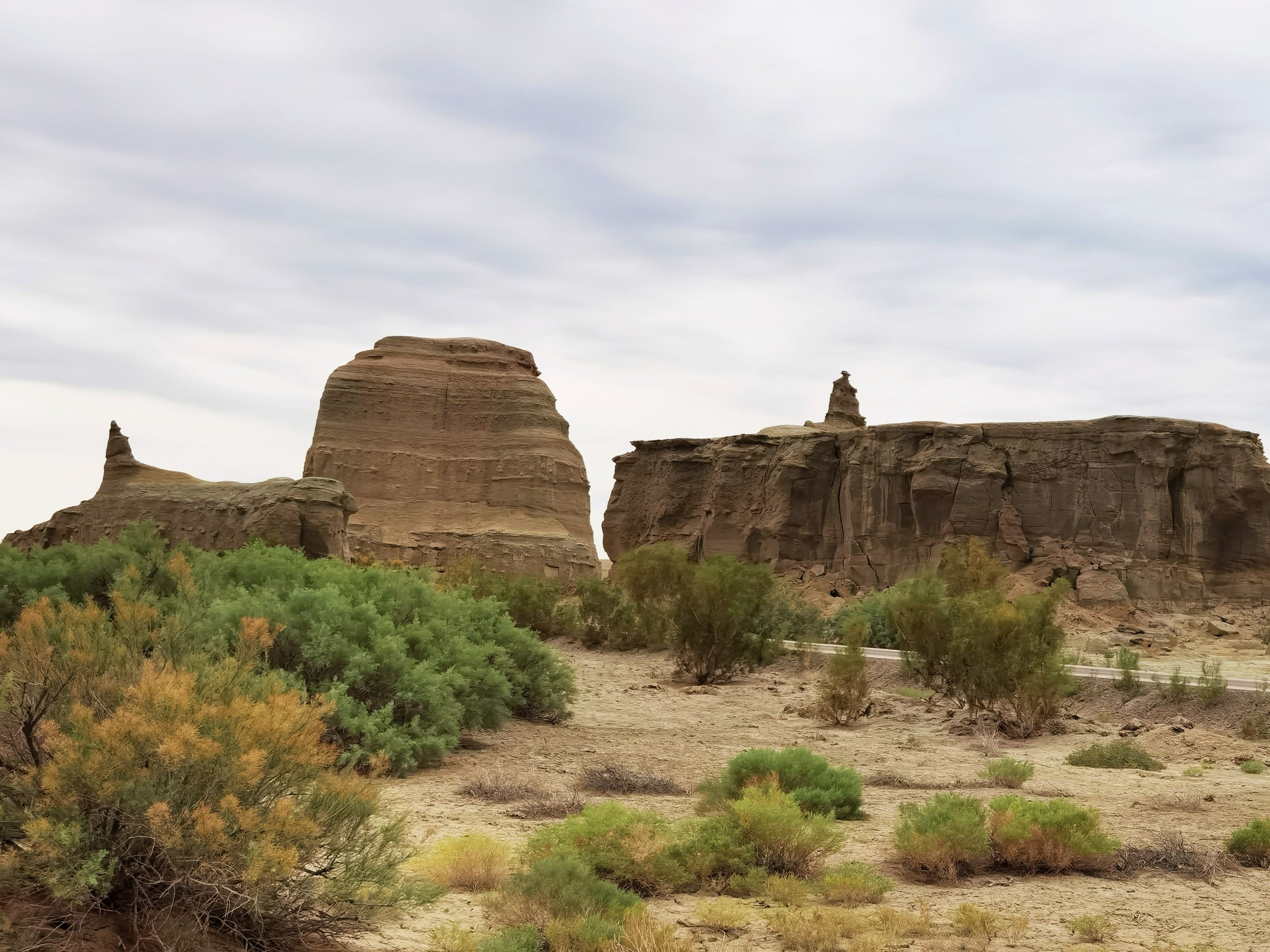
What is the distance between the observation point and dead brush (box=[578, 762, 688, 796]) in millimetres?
12680

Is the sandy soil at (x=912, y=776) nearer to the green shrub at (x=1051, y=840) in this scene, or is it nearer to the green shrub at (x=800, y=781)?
the green shrub at (x=1051, y=840)

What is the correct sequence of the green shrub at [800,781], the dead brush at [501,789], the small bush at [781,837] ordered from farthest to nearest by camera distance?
the dead brush at [501,789] → the green shrub at [800,781] → the small bush at [781,837]

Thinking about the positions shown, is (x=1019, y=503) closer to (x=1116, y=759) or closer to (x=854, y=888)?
(x=1116, y=759)

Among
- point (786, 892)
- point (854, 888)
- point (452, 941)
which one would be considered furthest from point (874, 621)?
point (452, 941)

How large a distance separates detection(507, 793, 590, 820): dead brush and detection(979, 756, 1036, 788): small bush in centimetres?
528

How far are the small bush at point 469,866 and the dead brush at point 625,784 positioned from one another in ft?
12.3

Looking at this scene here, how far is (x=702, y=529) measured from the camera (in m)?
68.2

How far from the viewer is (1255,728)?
18562mm

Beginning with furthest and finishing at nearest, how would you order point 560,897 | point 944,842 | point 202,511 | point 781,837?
1. point 202,511
2. point 944,842
3. point 781,837
4. point 560,897

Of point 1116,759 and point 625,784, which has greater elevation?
point 625,784

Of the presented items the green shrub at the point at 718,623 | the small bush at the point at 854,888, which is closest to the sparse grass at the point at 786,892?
the small bush at the point at 854,888

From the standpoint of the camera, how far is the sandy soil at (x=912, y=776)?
804 centimetres

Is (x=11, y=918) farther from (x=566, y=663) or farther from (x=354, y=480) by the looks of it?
(x=354, y=480)

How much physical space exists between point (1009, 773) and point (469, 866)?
7796 mm
